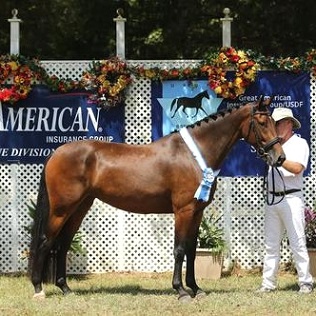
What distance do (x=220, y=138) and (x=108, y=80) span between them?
2388 millimetres

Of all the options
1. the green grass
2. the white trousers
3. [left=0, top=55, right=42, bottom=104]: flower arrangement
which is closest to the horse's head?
the white trousers

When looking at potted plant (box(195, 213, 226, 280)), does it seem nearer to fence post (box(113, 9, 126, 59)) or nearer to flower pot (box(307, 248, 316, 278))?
flower pot (box(307, 248, 316, 278))

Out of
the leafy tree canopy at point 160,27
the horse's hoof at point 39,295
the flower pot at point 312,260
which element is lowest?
the horse's hoof at point 39,295

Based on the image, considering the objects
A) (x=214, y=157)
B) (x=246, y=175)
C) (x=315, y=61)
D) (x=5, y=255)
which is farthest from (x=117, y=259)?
(x=315, y=61)

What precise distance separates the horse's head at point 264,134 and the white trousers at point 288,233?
23.4 inches

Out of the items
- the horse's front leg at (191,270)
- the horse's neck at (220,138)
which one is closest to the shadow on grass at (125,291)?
the horse's front leg at (191,270)

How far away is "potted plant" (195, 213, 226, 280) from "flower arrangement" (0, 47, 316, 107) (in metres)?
1.84

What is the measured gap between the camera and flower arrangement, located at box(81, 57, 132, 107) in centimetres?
902

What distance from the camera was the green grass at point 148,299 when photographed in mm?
6684

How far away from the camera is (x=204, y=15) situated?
14.9 meters

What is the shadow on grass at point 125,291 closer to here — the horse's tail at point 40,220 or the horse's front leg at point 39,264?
the horse's front leg at point 39,264

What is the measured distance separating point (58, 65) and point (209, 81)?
6.72 feet

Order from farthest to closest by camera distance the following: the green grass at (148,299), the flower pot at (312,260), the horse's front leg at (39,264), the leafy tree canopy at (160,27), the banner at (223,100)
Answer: the leafy tree canopy at (160,27) < the banner at (223,100) < the flower pot at (312,260) < the horse's front leg at (39,264) < the green grass at (148,299)

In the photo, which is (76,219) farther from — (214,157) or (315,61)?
(315,61)
